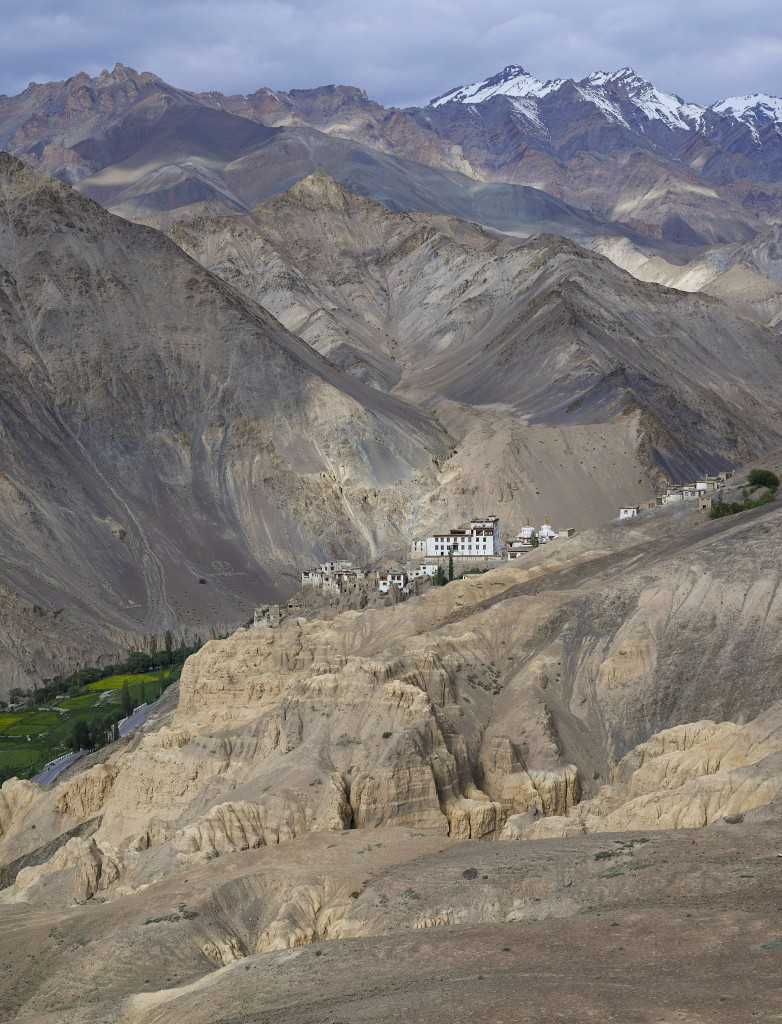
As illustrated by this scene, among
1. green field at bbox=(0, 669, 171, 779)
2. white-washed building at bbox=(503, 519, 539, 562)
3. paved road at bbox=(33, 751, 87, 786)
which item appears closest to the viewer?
paved road at bbox=(33, 751, 87, 786)

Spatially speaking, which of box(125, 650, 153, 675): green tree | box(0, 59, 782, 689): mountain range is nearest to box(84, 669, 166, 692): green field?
box(125, 650, 153, 675): green tree

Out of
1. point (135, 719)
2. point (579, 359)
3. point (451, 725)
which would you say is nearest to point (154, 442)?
point (579, 359)

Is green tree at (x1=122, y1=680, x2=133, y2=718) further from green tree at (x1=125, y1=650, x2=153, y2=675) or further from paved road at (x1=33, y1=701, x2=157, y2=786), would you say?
green tree at (x1=125, y1=650, x2=153, y2=675)

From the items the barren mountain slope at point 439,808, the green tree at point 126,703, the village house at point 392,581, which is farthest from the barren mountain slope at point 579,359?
the barren mountain slope at point 439,808

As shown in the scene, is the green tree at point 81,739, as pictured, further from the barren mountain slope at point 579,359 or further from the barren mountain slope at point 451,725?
the barren mountain slope at point 579,359

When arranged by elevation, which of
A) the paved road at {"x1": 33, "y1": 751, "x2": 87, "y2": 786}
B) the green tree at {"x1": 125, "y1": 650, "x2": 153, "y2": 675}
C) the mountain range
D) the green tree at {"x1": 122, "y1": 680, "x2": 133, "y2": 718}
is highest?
the mountain range

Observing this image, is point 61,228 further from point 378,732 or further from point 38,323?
point 378,732

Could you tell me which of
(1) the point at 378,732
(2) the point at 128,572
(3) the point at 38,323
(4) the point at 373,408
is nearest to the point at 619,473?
(4) the point at 373,408
